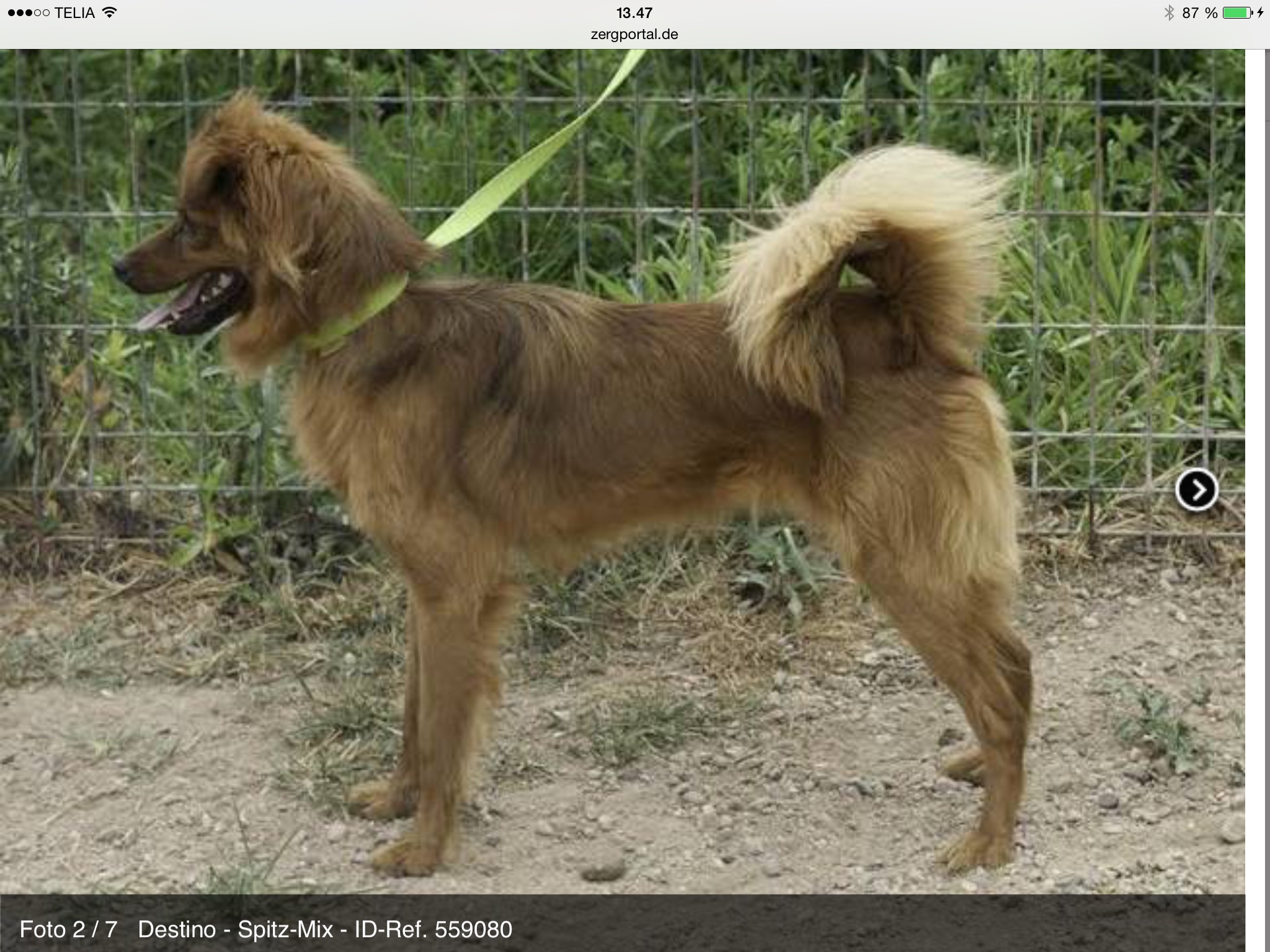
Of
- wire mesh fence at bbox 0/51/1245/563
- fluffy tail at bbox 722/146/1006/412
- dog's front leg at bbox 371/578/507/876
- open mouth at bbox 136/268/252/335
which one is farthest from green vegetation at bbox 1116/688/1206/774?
open mouth at bbox 136/268/252/335

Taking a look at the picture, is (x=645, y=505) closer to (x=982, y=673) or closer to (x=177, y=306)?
(x=982, y=673)

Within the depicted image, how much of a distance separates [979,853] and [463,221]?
1.74m

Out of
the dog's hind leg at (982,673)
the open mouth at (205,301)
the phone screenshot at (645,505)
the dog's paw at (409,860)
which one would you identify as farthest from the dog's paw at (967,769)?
the open mouth at (205,301)

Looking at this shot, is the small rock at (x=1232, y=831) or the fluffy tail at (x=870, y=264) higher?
the fluffy tail at (x=870, y=264)

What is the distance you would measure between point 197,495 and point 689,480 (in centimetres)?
190

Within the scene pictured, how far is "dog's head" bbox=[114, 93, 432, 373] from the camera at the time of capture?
4.32 m

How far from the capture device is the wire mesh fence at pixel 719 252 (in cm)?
576

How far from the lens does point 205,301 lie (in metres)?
4.42

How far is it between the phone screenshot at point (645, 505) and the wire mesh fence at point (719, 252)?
2 cm

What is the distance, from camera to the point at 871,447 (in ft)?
14.2

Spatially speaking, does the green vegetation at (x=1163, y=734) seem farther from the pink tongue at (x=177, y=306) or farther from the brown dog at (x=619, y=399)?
the pink tongue at (x=177, y=306)

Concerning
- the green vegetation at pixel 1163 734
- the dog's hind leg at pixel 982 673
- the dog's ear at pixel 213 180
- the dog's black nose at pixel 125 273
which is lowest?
the green vegetation at pixel 1163 734

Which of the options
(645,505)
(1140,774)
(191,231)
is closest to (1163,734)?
(1140,774)

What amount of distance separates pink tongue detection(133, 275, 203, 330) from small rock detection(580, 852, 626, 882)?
1430 mm
